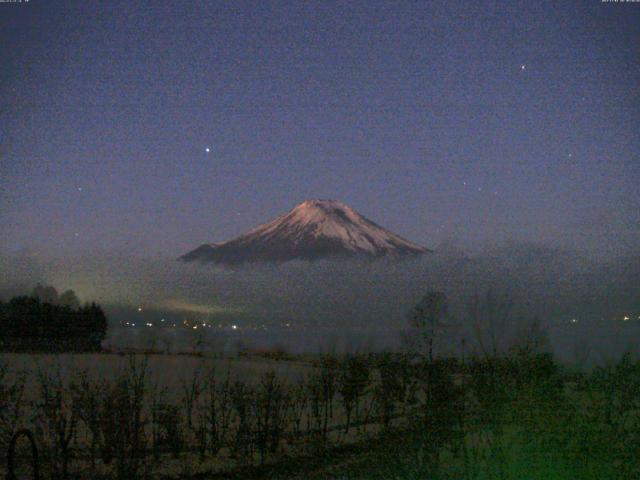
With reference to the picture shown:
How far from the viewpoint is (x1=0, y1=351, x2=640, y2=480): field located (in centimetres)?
550

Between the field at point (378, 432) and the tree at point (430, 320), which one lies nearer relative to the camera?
the field at point (378, 432)

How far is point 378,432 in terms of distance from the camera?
37.5 ft

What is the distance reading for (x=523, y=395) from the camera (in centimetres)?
634

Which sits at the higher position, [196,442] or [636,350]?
[636,350]

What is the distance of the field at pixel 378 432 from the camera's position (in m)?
5.50

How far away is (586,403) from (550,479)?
1.67 meters

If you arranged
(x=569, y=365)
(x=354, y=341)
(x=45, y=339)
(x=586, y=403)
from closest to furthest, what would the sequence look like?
1. (x=586, y=403)
2. (x=569, y=365)
3. (x=354, y=341)
4. (x=45, y=339)

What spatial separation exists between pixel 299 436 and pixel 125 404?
3.35 meters

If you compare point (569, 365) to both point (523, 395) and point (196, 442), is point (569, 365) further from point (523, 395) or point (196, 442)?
point (196, 442)

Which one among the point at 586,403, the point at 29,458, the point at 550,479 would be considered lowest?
the point at 29,458

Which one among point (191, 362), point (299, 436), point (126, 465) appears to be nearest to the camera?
point (126, 465)

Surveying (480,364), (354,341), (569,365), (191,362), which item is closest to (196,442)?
(480,364)

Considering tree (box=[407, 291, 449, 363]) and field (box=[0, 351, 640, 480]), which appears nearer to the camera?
field (box=[0, 351, 640, 480])

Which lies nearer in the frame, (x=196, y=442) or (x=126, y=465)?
(x=126, y=465)
